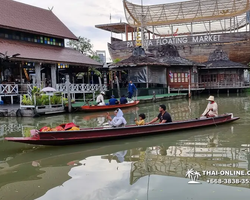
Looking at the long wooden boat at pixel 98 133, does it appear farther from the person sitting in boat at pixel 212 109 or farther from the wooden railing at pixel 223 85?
the wooden railing at pixel 223 85

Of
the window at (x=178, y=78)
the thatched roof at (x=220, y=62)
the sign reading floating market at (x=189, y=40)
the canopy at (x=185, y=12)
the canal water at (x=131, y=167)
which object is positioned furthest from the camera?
the sign reading floating market at (x=189, y=40)

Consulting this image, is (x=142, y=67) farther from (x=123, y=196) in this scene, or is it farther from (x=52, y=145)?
(x=123, y=196)

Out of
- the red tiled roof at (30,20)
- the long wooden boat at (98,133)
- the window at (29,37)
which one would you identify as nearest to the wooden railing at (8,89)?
the window at (29,37)

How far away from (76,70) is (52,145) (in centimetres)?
1708

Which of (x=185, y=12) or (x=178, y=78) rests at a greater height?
(x=185, y=12)

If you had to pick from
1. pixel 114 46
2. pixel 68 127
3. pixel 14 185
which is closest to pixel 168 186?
pixel 14 185

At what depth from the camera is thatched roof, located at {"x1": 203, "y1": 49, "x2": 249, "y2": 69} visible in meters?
30.2

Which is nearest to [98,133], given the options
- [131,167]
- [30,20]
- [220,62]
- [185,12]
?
[131,167]

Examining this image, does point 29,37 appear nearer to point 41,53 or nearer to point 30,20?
point 30,20

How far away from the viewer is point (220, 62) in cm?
3138

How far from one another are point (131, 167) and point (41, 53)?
48.0 feet

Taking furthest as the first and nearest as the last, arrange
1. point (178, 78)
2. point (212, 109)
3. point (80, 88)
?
point (178, 78) < point (80, 88) < point (212, 109)

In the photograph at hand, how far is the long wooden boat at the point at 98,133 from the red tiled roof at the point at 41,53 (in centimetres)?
1007

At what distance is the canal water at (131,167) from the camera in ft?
15.3
